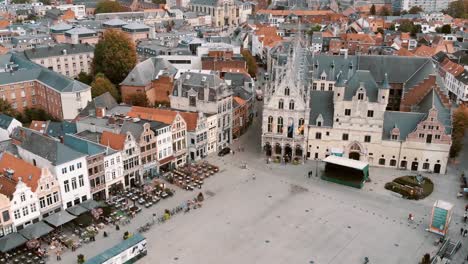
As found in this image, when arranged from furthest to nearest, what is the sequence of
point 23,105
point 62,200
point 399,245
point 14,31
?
point 14,31, point 23,105, point 62,200, point 399,245

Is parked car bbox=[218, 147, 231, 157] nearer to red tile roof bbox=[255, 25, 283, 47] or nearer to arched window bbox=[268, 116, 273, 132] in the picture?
arched window bbox=[268, 116, 273, 132]

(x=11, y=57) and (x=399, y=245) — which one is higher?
(x=11, y=57)

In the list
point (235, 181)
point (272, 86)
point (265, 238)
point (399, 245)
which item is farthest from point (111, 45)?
point (399, 245)

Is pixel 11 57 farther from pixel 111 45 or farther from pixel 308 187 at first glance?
pixel 308 187

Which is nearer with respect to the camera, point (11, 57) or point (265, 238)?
point (265, 238)

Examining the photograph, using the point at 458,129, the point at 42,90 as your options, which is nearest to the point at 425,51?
the point at 458,129

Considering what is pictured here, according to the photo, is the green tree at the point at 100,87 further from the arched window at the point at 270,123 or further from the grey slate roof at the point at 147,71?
the arched window at the point at 270,123

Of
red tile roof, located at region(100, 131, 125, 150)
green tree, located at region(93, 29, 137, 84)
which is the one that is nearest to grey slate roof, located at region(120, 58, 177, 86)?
green tree, located at region(93, 29, 137, 84)
